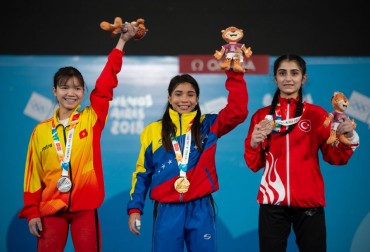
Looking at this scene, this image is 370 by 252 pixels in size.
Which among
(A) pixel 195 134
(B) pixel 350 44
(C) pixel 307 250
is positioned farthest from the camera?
(B) pixel 350 44

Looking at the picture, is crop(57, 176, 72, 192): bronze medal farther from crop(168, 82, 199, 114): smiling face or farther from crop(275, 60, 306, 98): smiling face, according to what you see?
crop(275, 60, 306, 98): smiling face

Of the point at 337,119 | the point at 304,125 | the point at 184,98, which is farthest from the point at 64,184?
the point at 337,119

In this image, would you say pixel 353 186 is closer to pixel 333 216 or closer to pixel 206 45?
pixel 333 216

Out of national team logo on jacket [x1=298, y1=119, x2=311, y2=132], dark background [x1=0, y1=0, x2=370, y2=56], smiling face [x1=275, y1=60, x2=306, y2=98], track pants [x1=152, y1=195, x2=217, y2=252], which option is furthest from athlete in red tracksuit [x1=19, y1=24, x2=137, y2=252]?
dark background [x1=0, y1=0, x2=370, y2=56]

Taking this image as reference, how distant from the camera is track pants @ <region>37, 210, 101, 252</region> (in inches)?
101

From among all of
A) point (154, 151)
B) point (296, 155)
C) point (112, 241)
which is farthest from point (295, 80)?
point (112, 241)

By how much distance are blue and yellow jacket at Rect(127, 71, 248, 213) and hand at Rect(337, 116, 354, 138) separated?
44cm

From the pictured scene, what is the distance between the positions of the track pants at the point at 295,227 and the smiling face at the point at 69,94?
1.06 m

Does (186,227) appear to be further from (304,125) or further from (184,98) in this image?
(304,125)

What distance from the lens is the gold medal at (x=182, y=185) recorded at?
2.53 metres

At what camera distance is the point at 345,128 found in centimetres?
238

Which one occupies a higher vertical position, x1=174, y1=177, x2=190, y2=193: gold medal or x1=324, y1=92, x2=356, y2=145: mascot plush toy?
x1=324, y1=92, x2=356, y2=145: mascot plush toy

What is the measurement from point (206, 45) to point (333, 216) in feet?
5.09

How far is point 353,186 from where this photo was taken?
3926 millimetres
